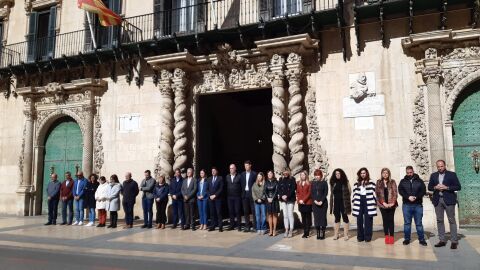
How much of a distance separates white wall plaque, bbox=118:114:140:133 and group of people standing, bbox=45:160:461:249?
92.4 inches

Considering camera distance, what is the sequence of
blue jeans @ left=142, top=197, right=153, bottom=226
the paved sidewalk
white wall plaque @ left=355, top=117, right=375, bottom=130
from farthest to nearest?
blue jeans @ left=142, top=197, right=153, bottom=226, white wall plaque @ left=355, top=117, right=375, bottom=130, the paved sidewalk

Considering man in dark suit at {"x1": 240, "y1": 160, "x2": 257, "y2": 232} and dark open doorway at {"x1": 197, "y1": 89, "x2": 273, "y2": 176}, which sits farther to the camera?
dark open doorway at {"x1": 197, "y1": 89, "x2": 273, "y2": 176}

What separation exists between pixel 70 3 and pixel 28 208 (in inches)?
333

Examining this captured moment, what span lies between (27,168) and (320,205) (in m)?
12.4

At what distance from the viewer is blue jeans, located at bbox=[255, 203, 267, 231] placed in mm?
10477

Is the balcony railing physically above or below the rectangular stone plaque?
above

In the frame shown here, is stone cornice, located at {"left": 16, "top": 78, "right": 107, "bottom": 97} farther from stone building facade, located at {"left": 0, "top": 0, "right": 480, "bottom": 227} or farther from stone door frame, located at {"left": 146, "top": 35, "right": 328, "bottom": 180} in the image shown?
stone door frame, located at {"left": 146, "top": 35, "right": 328, "bottom": 180}

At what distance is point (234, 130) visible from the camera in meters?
17.2

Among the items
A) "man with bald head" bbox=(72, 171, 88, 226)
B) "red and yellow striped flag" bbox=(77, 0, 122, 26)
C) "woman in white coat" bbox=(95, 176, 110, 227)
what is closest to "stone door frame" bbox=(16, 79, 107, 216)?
"man with bald head" bbox=(72, 171, 88, 226)

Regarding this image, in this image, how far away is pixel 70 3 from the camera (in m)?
16.6

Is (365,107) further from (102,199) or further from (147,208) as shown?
(102,199)

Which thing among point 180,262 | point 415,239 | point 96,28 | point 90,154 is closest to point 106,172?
point 90,154

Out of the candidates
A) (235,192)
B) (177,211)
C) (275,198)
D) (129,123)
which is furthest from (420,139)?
(129,123)

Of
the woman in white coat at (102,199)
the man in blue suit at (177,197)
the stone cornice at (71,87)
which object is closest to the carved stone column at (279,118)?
the man in blue suit at (177,197)
